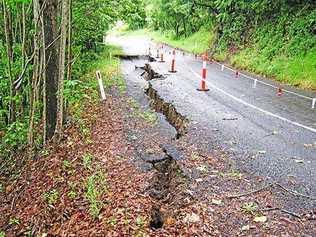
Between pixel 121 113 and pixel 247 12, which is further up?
pixel 247 12

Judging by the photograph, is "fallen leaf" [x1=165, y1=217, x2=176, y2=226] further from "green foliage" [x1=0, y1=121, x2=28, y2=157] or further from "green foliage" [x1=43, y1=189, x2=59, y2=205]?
"green foliage" [x1=0, y1=121, x2=28, y2=157]

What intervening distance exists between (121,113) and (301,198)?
20.6ft

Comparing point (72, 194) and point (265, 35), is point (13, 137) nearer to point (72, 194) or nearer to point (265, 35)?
point (72, 194)

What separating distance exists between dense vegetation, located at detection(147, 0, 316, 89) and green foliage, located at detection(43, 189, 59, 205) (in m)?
11.0

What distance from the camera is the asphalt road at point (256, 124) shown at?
21.4ft

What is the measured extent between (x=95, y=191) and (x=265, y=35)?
726 inches

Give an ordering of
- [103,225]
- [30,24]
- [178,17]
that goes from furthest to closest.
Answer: [178,17] < [30,24] < [103,225]

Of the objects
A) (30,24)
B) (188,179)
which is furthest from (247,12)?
(188,179)

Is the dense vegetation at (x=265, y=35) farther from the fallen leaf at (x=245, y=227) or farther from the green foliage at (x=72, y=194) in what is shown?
the fallen leaf at (x=245, y=227)

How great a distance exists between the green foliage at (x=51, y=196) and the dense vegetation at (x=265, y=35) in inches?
434

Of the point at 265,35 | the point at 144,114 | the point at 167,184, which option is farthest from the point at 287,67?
the point at 167,184

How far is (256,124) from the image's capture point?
9242mm

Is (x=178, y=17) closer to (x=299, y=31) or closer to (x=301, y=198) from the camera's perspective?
(x=299, y=31)

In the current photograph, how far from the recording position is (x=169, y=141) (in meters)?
8.27
